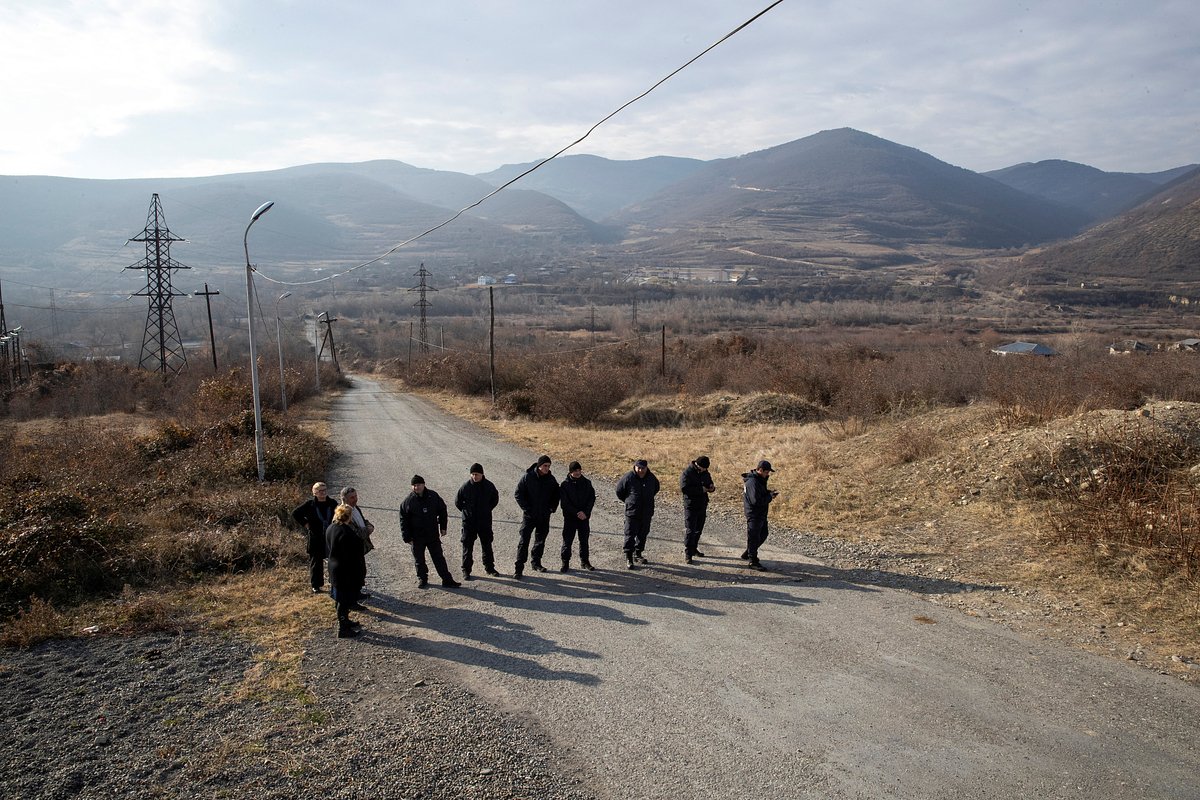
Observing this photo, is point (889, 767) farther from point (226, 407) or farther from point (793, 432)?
point (226, 407)

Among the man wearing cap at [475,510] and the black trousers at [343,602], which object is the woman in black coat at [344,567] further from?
the man wearing cap at [475,510]

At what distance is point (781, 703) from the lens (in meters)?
6.13

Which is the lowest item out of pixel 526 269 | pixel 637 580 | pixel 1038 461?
pixel 637 580

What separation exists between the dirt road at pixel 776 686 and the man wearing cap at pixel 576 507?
1.10ft

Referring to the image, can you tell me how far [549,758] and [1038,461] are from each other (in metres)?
10.2

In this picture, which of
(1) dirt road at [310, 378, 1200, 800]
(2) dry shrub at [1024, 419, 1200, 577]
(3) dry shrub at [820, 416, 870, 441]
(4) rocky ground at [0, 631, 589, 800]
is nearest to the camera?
(4) rocky ground at [0, 631, 589, 800]

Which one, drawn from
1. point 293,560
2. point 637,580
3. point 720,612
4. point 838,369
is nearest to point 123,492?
point 293,560

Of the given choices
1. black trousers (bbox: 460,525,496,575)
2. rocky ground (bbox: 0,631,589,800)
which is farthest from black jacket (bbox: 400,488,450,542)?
rocky ground (bbox: 0,631,589,800)

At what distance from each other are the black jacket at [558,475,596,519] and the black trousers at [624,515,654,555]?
659 millimetres

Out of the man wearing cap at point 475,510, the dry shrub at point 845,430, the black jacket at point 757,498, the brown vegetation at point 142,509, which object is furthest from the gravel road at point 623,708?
the dry shrub at point 845,430

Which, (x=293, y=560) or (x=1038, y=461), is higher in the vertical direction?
(x=1038, y=461)

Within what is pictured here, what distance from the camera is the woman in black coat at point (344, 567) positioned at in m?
7.73

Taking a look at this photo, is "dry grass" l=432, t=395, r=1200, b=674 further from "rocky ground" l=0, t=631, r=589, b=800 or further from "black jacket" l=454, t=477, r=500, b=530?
"rocky ground" l=0, t=631, r=589, b=800

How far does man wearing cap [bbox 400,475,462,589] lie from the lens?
9156 millimetres
